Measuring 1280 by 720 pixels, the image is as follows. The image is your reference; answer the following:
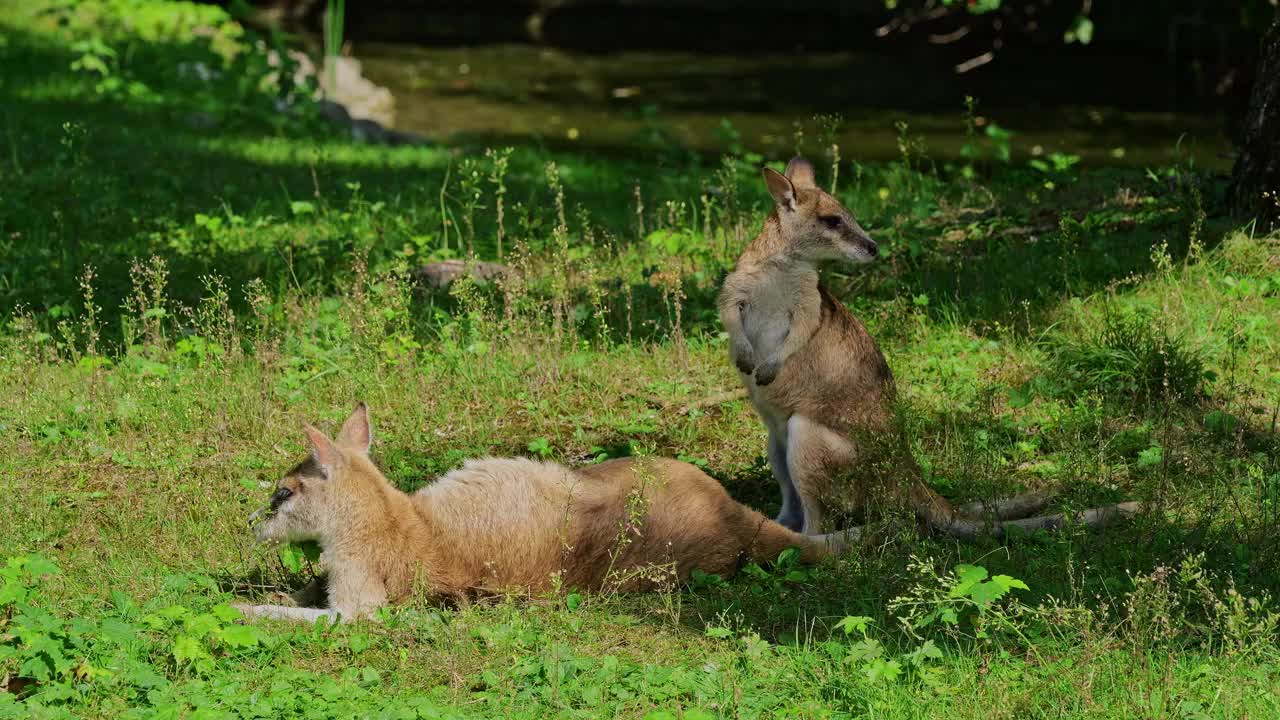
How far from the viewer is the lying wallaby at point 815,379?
591 cm

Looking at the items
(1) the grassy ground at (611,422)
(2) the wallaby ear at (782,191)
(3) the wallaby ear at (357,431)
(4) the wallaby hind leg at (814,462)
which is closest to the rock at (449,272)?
(1) the grassy ground at (611,422)

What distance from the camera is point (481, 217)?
10766 millimetres

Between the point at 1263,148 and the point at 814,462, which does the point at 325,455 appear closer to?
the point at 814,462

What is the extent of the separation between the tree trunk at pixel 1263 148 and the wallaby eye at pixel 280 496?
576cm

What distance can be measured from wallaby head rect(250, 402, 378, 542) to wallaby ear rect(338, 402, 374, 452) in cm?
19

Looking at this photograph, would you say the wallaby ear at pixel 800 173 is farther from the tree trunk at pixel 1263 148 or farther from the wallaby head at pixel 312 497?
the tree trunk at pixel 1263 148

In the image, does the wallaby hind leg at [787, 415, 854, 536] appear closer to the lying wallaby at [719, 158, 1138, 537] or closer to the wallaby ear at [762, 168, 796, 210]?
the lying wallaby at [719, 158, 1138, 537]

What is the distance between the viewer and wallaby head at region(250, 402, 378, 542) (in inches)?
204

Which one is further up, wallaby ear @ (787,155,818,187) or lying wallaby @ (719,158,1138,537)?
wallaby ear @ (787,155,818,187)

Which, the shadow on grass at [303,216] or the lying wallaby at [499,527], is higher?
the shadow on grass at [303,216]

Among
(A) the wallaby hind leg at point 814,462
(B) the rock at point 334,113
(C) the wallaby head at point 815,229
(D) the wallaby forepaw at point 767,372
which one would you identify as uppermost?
(C) the wallaby head at point 815,229

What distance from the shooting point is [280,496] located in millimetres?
5238

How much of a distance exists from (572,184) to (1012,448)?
6175mm

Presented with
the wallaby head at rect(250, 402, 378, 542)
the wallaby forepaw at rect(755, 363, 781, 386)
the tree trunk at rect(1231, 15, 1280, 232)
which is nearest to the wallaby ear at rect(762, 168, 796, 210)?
the wallaby forepaw at rect(755, 363, 781, 386)
